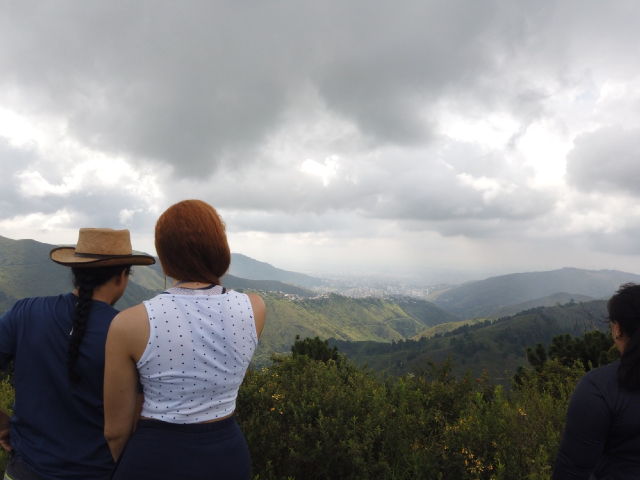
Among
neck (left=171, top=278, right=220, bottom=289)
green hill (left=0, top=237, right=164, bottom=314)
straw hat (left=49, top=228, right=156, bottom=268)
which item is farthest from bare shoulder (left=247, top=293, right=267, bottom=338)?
green hill (left=0, top=237, right=164, bottom=314)

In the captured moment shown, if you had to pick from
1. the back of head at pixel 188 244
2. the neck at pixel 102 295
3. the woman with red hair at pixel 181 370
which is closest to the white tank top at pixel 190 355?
the woman with red hair at pixel 181 370

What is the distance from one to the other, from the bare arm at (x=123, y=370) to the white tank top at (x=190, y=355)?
0.04 m

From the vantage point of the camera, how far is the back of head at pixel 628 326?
196cm

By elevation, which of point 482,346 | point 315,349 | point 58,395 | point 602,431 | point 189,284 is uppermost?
point 189,284

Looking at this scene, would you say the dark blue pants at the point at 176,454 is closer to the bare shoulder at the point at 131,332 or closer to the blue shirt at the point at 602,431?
the bare shoulder at the point at 131,332

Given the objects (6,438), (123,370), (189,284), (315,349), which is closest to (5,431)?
(6,438)

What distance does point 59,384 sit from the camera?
1924mm

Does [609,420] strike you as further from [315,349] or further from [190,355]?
[315,349]

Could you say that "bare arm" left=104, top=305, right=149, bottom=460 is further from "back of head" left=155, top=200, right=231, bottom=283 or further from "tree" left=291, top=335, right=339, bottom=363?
"tree" left=291, top=335, right=339, bottom=363

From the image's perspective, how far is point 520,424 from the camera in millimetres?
3295

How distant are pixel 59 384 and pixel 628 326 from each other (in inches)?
129

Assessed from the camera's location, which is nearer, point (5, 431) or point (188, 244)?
point (188, 244)

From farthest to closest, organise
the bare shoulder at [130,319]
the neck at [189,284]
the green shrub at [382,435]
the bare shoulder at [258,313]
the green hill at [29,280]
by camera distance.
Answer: the green hill at [29,280], the green shrub at [382,435], the bare shoulder at [258,313], the neck at [189,284], the bare shoulder at [130,319]

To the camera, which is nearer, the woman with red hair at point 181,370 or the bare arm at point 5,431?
the woman with red hair at point 181,370
